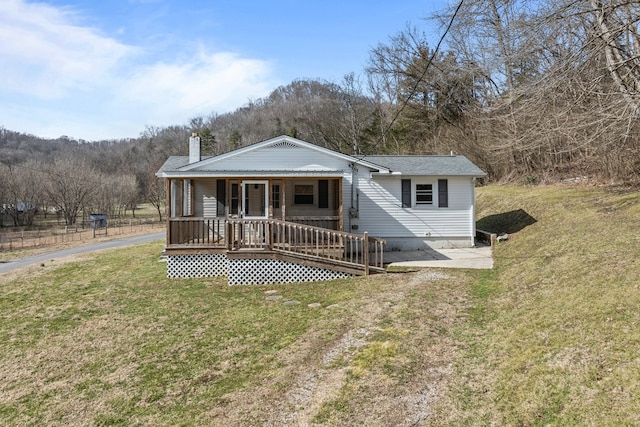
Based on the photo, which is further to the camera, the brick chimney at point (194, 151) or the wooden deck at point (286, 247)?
the brick chimney at point (194, 151)

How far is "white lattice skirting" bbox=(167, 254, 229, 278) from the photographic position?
12.1 metres

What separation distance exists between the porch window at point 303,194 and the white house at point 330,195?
0.04 metres

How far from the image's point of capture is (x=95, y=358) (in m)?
7.03

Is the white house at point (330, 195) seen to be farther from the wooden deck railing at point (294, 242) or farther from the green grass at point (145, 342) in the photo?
the green grass at point (145, 342)

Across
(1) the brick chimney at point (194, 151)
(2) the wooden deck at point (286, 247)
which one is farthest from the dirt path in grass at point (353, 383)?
(1) the brick chimney at point (194, 151)

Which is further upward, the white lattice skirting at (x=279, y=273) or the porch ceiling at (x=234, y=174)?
the porch ceiling at (x=234, y=174)

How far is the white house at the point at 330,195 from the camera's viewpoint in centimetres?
1290

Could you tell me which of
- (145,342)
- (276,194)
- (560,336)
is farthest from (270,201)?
(560,336)

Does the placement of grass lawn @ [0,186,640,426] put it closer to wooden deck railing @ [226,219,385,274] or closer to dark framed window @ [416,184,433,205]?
wooden deck railing @ [226,219,385,274]

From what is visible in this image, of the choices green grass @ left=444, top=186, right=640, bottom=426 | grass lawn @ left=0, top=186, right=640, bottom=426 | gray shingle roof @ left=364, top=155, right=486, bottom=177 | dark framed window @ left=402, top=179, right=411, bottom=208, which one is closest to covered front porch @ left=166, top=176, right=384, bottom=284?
grass lawn @ left=0, top=186, right=640, bottom=426

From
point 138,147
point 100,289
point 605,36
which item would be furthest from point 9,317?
point 138,147

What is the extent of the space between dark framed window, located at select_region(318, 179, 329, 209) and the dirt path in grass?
7.54 meters

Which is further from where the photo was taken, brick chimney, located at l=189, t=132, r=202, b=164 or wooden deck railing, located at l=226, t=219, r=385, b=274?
brick chimney, located at l=189, t=132, r=202, b=164

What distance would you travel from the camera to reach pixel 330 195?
1497 centimetres
